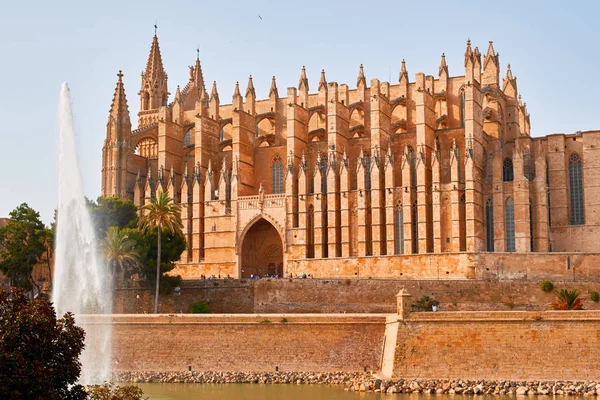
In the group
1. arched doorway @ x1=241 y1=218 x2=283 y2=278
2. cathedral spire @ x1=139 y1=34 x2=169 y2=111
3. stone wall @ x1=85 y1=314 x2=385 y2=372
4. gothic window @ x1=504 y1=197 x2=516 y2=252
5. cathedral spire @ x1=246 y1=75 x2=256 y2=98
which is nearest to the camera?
stone wall @ x1=85 y1=314 x2=385 y2=372

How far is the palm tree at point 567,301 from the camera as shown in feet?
120

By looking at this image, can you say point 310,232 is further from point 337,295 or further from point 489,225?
point 337,295

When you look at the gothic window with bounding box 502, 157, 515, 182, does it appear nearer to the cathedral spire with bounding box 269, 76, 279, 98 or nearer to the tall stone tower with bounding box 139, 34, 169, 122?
the cathedral spire with bounding box 269, 76, 279, 98

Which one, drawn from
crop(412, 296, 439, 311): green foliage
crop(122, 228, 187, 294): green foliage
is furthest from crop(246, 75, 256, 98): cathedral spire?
crop(412, 296, 439, 311): green foliage

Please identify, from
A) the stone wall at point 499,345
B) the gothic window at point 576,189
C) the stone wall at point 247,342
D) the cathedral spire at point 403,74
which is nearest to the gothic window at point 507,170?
the gothic window at point 576,189

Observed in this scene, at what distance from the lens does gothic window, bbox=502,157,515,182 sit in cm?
5264

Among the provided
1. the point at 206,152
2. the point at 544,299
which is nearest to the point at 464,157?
the point at 544,299

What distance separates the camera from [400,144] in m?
55.1

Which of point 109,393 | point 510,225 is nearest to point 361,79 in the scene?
point 510,225

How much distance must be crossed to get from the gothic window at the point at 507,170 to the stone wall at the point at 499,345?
21.1 m

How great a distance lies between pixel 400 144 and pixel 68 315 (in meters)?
37.4

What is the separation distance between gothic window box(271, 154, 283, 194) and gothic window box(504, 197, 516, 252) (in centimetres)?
1491

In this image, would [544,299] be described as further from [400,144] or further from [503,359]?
[400,144]

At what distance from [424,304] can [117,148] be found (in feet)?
82.0
